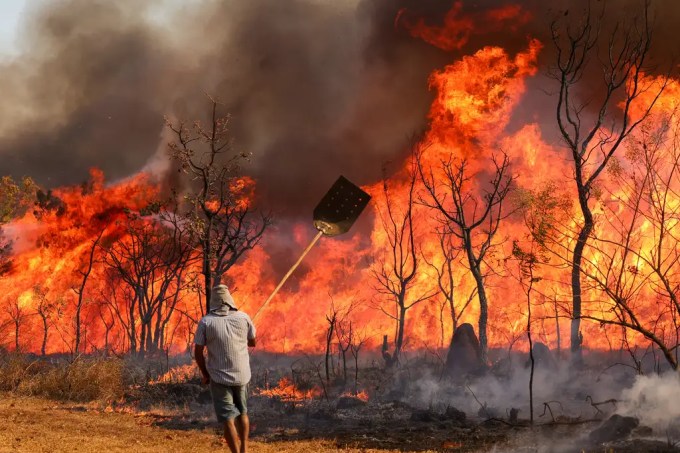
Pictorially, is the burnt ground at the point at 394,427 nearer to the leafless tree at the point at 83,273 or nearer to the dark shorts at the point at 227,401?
the dark shorts at the point at 227,401

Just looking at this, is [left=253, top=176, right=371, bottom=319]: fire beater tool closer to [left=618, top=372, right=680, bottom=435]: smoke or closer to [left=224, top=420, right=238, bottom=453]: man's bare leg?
[left=224, top=420, right=238, bottom=453]: man's bare leg

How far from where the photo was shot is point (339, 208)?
45.4 feet

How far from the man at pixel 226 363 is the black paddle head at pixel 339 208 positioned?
243 inches

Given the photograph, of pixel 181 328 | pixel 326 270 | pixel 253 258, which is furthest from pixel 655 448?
pixel 181 328

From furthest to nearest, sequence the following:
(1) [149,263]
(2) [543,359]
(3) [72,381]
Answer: (1) [149,263] → (2) [543,359] → (3) [72,381]

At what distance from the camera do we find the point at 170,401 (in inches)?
645

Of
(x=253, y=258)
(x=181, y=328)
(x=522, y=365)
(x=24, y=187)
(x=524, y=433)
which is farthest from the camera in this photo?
(x=181, y=328)

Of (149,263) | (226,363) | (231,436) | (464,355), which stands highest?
(149,263)

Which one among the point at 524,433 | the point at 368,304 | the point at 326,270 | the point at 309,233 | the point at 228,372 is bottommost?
the point at 524,433

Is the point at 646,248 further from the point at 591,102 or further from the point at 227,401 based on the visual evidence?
the point at 227,401

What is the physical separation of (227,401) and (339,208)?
7241 millimetres

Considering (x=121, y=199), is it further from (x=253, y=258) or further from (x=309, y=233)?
(x=309, y=233)

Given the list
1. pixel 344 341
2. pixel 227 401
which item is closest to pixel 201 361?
pixel 227 401

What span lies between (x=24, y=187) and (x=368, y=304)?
2263cm
